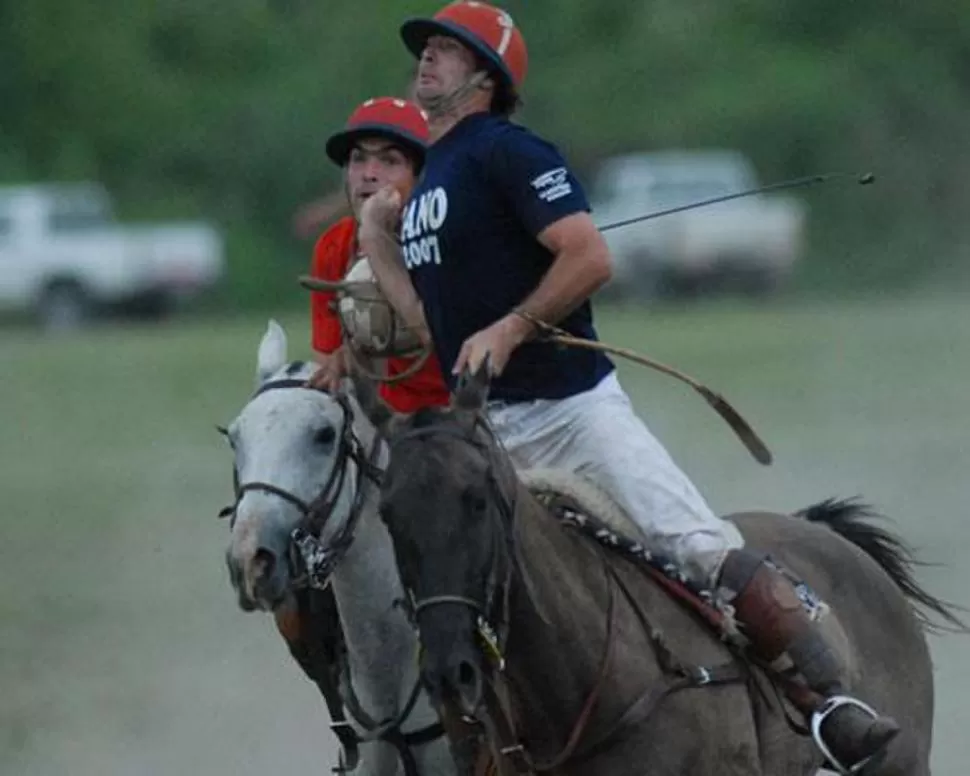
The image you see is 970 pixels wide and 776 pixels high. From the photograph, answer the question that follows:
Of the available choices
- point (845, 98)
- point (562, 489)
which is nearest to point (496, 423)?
point (562, 489)

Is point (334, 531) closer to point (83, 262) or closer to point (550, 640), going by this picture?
point (550, 640)

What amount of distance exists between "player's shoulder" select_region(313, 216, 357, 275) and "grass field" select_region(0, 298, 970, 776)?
11.5 ft

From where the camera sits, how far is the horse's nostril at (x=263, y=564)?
260 inches

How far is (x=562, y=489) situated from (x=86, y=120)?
135 ft

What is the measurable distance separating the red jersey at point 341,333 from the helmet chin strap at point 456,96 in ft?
2.94

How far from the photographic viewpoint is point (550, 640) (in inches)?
237

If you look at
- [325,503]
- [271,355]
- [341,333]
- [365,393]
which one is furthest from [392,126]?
[325,503]

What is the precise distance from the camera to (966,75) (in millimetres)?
45906

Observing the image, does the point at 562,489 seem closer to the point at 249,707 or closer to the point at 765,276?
the point at 249,707

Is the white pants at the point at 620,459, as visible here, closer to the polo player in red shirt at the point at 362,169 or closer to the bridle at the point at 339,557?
the bridle at the point at 339,557

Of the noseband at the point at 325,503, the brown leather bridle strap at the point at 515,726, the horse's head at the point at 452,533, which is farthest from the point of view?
the noseband at the point at 325,503

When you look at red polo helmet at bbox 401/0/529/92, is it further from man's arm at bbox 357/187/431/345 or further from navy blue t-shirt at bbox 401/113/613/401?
man's arm at bbox 357/187/431/345

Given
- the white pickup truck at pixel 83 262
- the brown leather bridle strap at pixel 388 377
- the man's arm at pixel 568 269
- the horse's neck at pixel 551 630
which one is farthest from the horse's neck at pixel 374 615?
the white pickup truck at pixel 83 262

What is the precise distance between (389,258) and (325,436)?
0.49 metres
